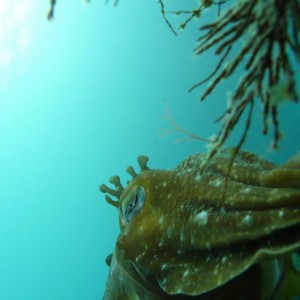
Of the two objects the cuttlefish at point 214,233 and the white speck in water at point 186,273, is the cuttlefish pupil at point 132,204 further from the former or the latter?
the white speck in water at point 186,273

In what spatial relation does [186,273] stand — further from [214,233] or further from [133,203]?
[133,203]

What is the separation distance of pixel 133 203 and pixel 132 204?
0.01 meters

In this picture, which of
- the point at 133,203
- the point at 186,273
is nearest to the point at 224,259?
the point at 186,273

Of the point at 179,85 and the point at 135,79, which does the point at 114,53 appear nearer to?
the point at 135,79

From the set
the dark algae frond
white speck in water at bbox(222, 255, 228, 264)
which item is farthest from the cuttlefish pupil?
the dark algae frond

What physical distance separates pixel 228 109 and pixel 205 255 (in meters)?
0.73

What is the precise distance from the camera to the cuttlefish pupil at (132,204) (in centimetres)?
217

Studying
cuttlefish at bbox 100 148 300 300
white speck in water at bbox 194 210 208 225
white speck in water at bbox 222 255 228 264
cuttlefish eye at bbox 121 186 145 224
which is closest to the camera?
cuttlefish at bbox 100 148 300 300

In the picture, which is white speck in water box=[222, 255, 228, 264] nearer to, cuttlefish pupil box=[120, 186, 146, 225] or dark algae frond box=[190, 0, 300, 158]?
dark algae frond box=[190, 0, 300, 158]

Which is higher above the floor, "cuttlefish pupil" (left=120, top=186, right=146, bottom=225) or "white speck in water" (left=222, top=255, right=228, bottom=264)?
"cuttlefish pupil" (left=120, top=186, right=146, bottom=225)

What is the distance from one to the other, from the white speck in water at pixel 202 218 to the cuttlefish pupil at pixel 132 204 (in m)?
0.45

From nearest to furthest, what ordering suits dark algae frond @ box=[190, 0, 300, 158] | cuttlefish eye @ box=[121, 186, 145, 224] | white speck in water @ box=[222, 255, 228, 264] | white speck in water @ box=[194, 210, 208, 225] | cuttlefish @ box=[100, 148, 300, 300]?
dark algae frond @ box=[190, 0, 300, 158] < cuttlefish @ box=[100, 148, 300, 300] < white speck in water @ box=[222, 255, 228, 264] < white speck in water @ box=[194, 210, 208, 225] < cuttlefish eye @ box=[121, 186, 145, 224]

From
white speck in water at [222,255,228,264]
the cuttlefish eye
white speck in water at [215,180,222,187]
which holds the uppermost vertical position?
the cuttlefish eye

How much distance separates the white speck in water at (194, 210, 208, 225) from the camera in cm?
173
